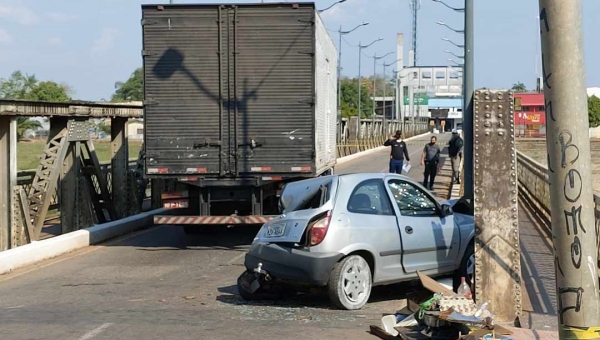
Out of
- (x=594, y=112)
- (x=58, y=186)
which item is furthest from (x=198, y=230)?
(x=594, y=112)

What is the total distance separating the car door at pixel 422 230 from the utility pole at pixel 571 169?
206 inches

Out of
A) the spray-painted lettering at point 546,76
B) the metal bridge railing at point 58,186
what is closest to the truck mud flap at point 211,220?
the metal bridge railing at point 58,186

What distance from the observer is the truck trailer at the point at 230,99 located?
575 inches

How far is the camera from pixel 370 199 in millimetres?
9844

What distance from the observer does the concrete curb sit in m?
13.0

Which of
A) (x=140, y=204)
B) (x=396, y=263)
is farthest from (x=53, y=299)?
(x=140, y=204)

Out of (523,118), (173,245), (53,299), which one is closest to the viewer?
(53,299)

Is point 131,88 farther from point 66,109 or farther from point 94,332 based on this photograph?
point 94,332

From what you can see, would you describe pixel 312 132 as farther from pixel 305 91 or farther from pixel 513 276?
pixel 513 276

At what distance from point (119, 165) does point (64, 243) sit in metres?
5.73

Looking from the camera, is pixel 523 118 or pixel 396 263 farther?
pixel 523 118

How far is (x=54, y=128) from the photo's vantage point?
17141mm

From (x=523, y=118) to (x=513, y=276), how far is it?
230 feet

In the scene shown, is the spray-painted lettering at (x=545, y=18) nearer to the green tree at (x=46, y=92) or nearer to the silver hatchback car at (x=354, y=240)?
the silver hatchback car at (x=354, y=240)
